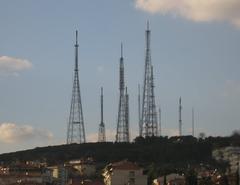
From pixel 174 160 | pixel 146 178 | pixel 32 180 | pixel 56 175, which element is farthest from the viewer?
pixel 174 160

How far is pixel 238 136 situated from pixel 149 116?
15716 mm

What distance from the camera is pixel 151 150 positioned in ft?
327

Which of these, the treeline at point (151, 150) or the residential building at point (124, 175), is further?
the treeline at point (151, 150)

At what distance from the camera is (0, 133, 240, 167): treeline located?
99.2 m

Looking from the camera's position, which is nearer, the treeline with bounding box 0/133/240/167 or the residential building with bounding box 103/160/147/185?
the residential building with bounding box 103/160/147/185

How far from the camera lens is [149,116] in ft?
291

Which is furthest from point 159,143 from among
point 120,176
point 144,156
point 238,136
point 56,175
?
point 120,176

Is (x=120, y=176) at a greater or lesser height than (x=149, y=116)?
lesser

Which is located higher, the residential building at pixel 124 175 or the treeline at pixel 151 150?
the treeline at pixel 151 150

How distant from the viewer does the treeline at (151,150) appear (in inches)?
3905

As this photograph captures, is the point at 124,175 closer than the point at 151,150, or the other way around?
the point at 124,175

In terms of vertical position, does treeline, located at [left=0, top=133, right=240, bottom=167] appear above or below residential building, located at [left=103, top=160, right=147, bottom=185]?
above

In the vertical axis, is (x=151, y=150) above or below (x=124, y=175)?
above

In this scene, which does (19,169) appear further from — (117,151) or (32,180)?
(117,151)
